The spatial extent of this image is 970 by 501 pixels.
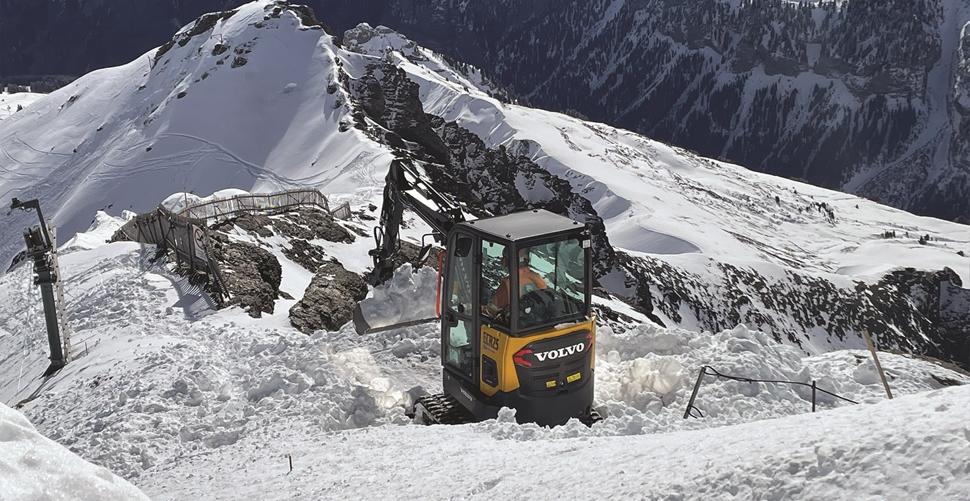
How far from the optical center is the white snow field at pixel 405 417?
6879 millimetres

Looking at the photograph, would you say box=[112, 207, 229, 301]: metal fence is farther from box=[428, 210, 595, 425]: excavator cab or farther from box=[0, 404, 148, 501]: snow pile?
box=[0, 404, 148, 501]: snow pile

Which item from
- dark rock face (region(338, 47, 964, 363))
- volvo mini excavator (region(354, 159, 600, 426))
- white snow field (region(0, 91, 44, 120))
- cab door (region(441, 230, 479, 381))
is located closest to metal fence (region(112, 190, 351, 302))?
cab door (region(441, 230, 479, 381))

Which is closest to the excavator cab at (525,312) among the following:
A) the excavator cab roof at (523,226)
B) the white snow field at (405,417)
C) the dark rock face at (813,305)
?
the excavator cab roof at (523,226)

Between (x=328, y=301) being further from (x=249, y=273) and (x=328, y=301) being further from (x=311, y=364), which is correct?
(x=311, y=364)

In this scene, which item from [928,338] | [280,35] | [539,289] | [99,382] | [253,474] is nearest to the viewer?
[253,474]

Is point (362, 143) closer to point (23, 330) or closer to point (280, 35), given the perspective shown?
point (280, 35)

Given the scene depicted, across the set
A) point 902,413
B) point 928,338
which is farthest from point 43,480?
point 928,338

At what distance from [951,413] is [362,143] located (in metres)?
54.3

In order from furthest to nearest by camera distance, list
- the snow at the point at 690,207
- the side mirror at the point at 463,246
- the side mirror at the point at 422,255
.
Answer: the snow at the point at 690,207
the side mirror at the point at 422,255
the side mirror at the point at 463,246

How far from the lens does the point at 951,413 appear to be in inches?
263

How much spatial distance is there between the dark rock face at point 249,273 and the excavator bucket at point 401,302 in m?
3.08

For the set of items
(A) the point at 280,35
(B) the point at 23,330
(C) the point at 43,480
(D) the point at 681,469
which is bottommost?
(B) the point at 23,330

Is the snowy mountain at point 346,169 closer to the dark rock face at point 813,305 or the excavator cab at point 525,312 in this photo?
the dark rock face at point 813,305

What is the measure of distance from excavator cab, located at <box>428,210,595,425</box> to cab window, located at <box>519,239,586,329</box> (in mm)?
15
